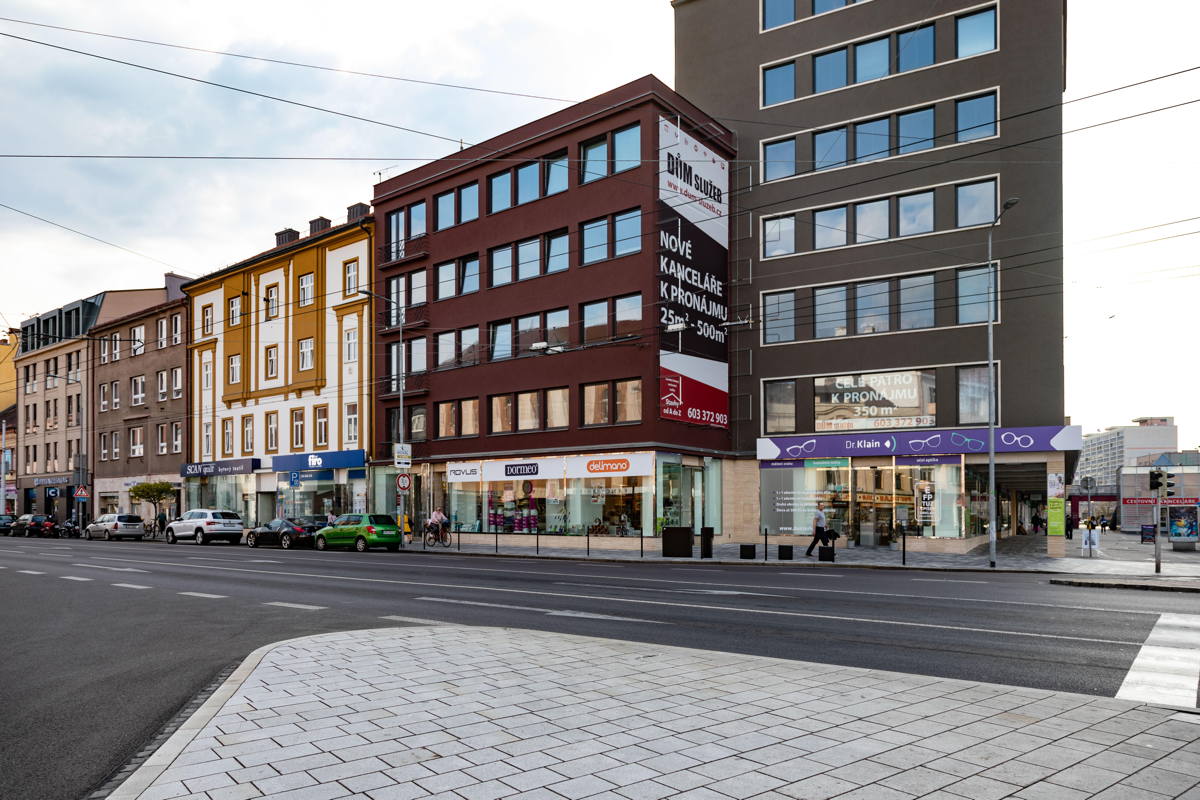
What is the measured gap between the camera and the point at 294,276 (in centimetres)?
4819

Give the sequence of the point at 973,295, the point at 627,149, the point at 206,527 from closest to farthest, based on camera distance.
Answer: the point at 973,295 < the point at 627,149 < the point at 206,527

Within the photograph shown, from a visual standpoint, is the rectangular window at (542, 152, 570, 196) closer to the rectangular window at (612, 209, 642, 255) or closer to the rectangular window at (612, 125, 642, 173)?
the rectangular window at (612, 125, 642, 173)

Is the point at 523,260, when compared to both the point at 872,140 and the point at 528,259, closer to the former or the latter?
the point at 528,259

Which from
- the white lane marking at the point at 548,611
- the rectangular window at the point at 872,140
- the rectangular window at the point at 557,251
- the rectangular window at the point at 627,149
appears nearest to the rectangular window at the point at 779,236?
the rectangular window at the point at 872,140

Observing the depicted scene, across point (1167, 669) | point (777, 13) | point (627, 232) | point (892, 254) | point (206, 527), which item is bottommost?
point (206, 527)

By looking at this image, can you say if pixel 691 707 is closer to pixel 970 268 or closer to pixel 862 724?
pixel 862 724

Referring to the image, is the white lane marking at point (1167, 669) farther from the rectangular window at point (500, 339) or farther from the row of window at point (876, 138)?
the rectangular window at point (500, 339)

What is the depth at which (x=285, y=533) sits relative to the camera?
37969mm

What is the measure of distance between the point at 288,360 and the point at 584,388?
69.9 ft

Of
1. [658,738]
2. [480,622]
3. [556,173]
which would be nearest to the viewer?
[658,738]

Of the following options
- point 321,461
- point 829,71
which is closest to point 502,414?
point 321,461

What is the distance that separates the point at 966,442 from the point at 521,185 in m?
20.8

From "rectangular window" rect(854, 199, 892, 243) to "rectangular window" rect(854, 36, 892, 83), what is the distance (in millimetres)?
5099

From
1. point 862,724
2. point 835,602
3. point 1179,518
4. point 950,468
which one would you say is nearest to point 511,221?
point 950,468
